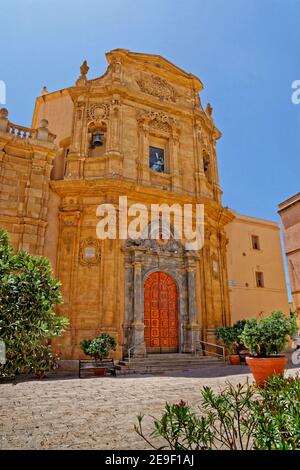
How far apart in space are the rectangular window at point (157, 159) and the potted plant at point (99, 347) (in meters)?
8.72

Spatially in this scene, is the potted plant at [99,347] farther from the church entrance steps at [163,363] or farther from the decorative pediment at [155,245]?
the decorative pediment at [155,245]

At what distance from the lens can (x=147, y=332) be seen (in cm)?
1280

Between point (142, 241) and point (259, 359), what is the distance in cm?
761

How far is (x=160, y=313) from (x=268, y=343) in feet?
21.9

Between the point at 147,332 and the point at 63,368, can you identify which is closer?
the point at 63,368

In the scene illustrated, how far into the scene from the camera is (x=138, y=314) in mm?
12430

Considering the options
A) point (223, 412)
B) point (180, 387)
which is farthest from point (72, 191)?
point (223, 412)

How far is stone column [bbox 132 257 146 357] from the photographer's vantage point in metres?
11.8

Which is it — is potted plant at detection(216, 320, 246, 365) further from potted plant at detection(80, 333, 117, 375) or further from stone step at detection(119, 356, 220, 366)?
potted plant at detection(80, 333, 117, 375)

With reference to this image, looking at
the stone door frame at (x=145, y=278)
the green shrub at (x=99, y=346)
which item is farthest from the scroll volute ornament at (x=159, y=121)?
the green shrub at (x=99, y=346)

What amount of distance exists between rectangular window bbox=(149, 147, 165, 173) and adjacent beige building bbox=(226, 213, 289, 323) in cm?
544

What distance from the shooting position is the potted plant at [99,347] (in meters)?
10.4

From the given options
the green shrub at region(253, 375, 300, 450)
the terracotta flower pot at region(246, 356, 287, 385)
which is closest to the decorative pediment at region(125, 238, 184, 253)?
the terracotta flower pot at region(246, 356, 287, 385)
